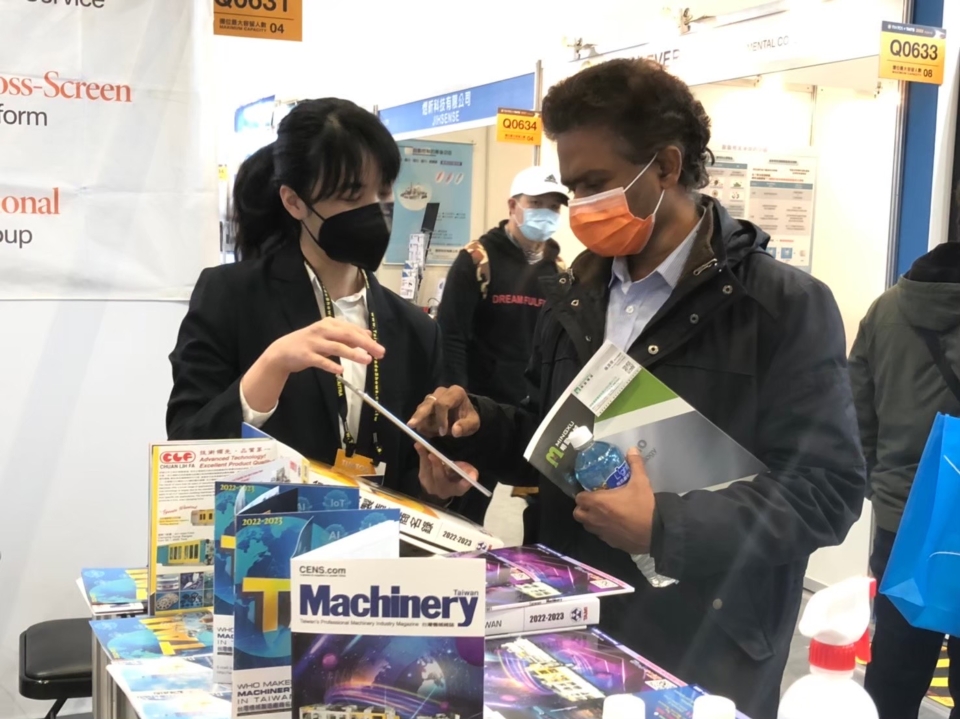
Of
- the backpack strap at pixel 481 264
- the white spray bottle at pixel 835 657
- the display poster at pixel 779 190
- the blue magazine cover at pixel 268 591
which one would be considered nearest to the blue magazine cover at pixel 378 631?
the blue magazine cover at pixel 268 591

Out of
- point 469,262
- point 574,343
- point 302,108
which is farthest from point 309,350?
point 469,262

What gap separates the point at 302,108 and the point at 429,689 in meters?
1.28

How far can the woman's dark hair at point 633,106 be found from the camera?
165cm

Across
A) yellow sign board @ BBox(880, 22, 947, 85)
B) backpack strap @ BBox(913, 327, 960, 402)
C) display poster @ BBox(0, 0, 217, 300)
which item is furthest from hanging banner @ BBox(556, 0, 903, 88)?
display poster @ BBox(0, 0, 217, 300)

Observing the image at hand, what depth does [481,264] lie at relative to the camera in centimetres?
404

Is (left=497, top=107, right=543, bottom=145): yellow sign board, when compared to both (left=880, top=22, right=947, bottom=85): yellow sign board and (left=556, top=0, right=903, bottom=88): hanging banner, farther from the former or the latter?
(left=880, top=22, right=947, bottom=85): yellow sign board

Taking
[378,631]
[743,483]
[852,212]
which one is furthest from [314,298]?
[852,212]

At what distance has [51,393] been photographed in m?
2.92

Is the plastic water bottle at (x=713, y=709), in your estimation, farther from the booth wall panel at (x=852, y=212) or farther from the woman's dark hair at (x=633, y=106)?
the booth wall panel at (x=852, y=212)

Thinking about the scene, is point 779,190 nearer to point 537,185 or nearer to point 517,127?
point 537,185

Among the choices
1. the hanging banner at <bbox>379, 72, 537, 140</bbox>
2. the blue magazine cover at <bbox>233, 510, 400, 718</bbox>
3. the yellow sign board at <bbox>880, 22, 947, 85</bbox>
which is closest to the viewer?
the blue magazine cover at <bbox>233, 510, 400, 718</bbox>

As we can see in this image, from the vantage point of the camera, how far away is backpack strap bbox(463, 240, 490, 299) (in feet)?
13.2

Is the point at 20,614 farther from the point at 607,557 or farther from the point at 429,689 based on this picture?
the point at 429,689

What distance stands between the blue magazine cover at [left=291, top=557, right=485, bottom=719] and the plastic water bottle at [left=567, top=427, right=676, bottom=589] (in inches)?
19.8
